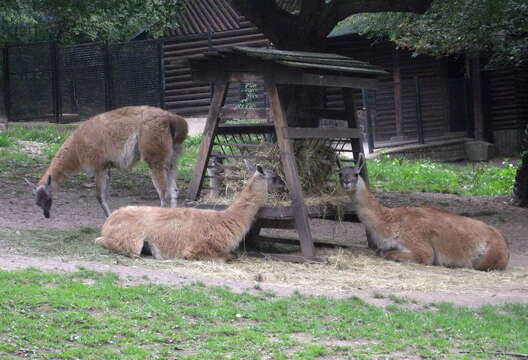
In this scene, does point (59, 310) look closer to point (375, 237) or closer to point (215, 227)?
point (215, 227)

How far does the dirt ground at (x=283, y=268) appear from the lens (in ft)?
23.4

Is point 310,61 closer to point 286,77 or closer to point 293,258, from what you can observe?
point 286,77

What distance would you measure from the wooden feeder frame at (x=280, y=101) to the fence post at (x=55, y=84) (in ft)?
43.7

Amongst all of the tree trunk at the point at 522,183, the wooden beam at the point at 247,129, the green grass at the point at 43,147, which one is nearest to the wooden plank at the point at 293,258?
the wooden beam at the point at 247,129

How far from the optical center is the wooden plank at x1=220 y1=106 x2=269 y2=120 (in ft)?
30.1

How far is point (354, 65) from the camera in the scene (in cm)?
983

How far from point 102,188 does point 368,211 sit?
3785 millimetres

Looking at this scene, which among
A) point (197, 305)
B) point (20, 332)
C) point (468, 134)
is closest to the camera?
point (20, 332)

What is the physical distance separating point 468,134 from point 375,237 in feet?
47.8

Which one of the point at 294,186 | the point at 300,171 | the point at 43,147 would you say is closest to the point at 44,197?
the point at 300,171

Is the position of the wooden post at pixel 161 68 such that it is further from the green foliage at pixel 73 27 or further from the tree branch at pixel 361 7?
the tree branch at pixel 361 7

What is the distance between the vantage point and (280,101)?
9258 millimetres

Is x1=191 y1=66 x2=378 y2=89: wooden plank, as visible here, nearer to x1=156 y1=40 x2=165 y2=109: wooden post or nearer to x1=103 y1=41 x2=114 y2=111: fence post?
x1=156 y1=40 x2=165 y2=109: wooden post

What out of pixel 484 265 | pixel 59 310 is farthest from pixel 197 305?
pixel 484 265
